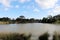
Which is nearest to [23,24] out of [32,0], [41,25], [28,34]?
[41,25]

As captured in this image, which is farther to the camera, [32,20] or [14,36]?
[32,20]

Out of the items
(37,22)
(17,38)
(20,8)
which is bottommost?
(17,38)

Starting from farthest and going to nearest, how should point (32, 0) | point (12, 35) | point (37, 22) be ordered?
1. point (37, 22)
2. point (32, 0)
3. point (12, 35)

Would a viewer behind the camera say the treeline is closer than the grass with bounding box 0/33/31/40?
No

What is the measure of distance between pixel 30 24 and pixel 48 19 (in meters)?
1.17

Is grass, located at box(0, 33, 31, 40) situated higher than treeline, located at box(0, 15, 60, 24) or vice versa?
treeline, located at box(0, 15, 60, 24)

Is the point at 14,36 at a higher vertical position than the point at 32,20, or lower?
lower

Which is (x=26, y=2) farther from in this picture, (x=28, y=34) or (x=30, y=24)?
(x=28, y=34)

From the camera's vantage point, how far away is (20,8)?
870cm

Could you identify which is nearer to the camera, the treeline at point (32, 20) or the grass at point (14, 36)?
the grass at point (14, 36)

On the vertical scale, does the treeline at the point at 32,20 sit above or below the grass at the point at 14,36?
above

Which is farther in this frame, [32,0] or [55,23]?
[55,23]

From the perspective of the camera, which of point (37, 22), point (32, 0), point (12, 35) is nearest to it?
point (12, 35)

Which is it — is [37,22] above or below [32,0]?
below
